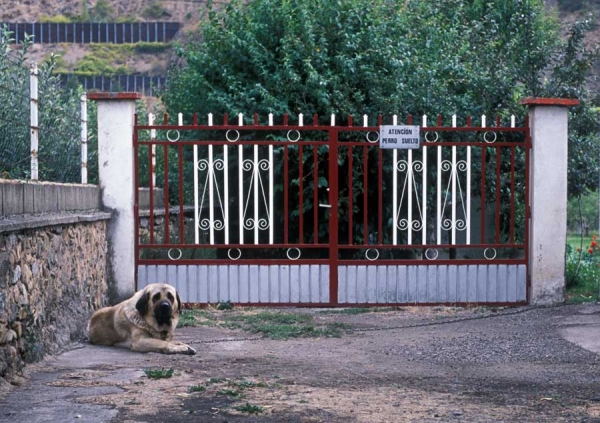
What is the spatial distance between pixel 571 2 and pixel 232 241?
1636 inches

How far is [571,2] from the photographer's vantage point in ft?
174

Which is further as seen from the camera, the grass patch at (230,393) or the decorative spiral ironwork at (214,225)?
the decorative spiral ironwork at (214,225)

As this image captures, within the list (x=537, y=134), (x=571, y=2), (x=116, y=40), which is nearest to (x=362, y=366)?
(x=537, y=134)

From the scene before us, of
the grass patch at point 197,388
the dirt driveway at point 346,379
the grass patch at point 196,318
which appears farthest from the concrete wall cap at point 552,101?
the grass patch at point 197,388

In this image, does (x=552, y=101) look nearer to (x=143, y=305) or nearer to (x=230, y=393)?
(x=143, y=305)

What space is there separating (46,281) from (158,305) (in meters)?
0.98

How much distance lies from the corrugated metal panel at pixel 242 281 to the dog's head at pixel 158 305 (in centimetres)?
272

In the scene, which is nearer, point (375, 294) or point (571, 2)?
point (375, 294)

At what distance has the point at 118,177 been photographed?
12203mm

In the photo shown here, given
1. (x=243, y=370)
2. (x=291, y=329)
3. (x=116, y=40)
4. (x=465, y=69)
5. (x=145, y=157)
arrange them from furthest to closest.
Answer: (x=116, y=40), (x=145, y=157), (x=465, y=69), (x=291, y=329), (x=243, y=370)

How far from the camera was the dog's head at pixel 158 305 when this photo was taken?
366 inches

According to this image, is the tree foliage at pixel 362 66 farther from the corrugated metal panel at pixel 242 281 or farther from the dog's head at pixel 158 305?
the dog's head at pixel 158 305

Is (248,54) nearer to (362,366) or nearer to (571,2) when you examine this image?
(362,366)

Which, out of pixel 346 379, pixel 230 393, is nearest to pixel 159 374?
pixel 230 393
